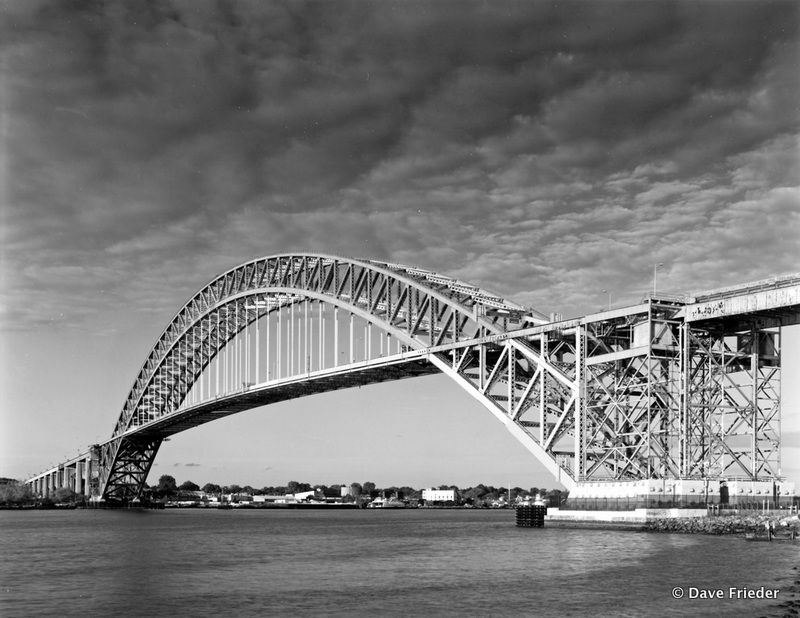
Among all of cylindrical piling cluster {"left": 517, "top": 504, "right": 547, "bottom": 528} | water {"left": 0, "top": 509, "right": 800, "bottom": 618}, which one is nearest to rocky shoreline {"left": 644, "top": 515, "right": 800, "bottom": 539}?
water {"left": 0, "top": 509, "right": 800, "bottom": 618}

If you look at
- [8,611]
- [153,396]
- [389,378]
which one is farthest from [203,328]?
[8,611]

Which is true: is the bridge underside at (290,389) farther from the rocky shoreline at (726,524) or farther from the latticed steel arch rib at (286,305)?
the rocky shoreline at (726,524)

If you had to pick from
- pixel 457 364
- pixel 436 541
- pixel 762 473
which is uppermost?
pixel 457 364

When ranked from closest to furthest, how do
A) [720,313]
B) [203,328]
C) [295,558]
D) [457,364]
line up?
[295,558] → [720,313] → [457,364] → [203,328]

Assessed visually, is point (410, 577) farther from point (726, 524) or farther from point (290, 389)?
point (290, 389)

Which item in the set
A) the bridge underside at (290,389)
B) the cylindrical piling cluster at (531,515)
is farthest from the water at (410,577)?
the bridge underside at (290,389)

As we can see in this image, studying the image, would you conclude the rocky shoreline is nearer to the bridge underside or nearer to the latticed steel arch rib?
the latticed steel arch rib

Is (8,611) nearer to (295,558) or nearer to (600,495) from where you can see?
(295,558)

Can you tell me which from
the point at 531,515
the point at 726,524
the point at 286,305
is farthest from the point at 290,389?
the point at 726,524
